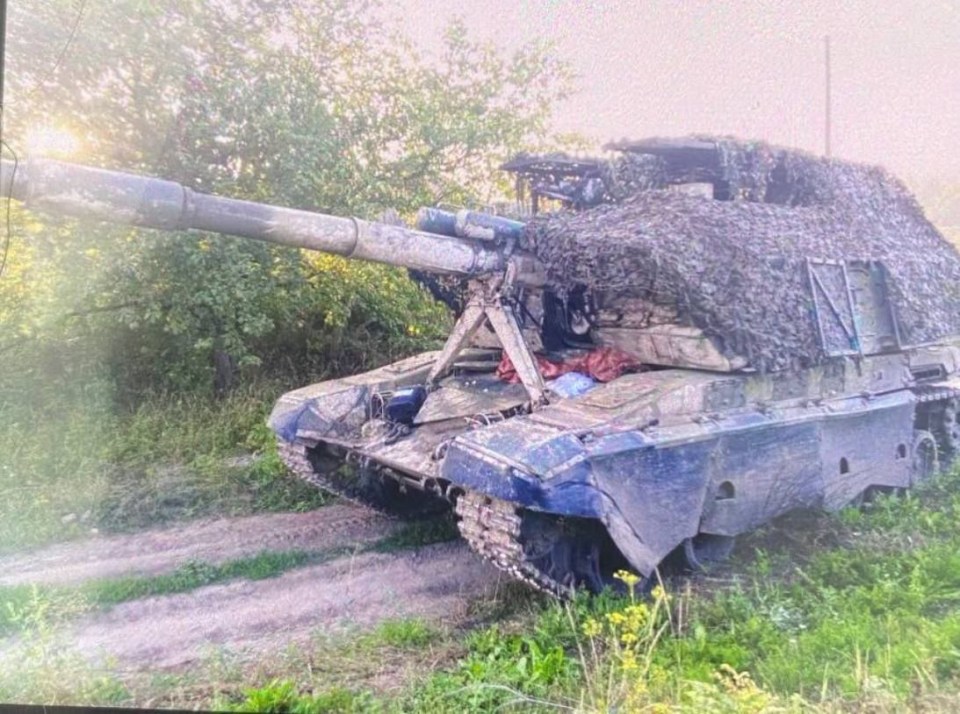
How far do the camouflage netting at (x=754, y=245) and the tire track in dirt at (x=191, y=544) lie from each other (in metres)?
2.07

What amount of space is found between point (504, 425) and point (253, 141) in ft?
8.75

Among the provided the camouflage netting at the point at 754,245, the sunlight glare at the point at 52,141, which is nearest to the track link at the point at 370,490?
the camouflage netting at the point at 754,245

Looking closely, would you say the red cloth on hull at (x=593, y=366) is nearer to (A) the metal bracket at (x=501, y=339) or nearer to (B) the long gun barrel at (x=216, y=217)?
(A) the metal bracket at (x=501, y=339)

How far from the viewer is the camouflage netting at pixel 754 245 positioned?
4.20 m

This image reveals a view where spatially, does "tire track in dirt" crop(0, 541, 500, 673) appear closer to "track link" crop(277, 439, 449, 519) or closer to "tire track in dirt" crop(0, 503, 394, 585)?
"tire track in dirt" crop(0, 503, 394, 585)

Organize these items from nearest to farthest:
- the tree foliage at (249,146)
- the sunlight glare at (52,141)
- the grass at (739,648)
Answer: the grass at (739,648), the sunlight glare at (52,141), the tree foliage at (249,146)

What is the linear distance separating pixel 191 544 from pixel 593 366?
2605mm

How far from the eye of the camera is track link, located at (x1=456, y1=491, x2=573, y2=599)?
345 centimetres

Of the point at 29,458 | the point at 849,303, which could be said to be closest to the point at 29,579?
the point at 29,458

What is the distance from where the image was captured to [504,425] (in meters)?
3.73

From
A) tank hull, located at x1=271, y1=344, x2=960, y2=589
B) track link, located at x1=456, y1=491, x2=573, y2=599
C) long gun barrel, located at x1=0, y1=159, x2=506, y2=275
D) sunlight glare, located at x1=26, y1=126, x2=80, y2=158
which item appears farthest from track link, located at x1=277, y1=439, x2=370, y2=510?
sunlight glare, located at x1=26, y1=126, x2=80, y2=158

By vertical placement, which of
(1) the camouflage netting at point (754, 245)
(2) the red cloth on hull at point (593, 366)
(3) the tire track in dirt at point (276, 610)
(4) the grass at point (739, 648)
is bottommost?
(3) the tire track in dirt at point (276, 610)

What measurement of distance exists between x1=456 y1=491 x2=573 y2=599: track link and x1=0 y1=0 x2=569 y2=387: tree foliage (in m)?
2.23

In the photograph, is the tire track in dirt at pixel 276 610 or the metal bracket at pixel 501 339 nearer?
the tire track in dirt at pixel 276 610
